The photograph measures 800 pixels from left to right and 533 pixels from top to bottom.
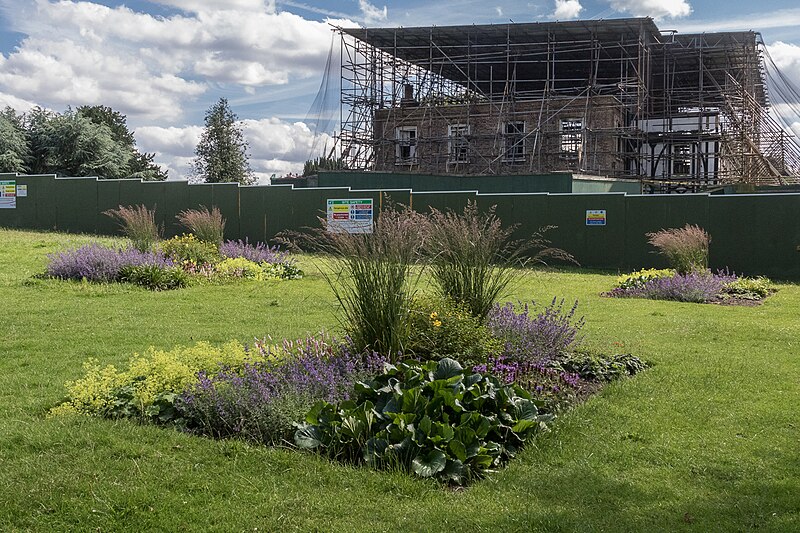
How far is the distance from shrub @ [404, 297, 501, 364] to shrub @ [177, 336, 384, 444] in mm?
484

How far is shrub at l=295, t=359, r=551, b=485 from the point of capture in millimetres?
4074

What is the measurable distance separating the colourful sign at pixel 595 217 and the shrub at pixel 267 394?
13.7m

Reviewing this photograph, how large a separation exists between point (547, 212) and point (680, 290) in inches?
272

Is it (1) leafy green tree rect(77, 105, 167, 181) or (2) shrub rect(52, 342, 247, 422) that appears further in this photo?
(1) leafy green tree rect(77, 105, 167, 181)

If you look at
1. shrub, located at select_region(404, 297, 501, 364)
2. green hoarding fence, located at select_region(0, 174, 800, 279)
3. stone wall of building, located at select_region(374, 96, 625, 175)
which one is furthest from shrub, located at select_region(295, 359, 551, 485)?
stone wall of building, located at select_region(374, 96, 625, 175)

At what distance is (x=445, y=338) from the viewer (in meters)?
5.75

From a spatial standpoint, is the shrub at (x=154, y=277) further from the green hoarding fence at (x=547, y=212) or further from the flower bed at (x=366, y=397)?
the flower bed at (x=366, y=397)

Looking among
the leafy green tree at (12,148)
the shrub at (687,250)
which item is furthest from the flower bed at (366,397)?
the leafy green tree at (12,148)

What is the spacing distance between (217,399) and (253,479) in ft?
3.19

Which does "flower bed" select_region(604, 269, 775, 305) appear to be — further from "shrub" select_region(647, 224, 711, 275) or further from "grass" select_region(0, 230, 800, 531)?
"grass" select_region(0, 230, 800, 531)

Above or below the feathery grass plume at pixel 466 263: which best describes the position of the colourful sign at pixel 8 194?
above

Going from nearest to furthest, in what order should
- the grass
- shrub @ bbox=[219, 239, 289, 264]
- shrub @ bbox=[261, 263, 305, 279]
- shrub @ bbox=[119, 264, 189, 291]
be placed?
the grass → shrub @ bbox=[119, 264, 189, 291] → shrub @ bbox=[261, 263, 305, 279] → shrub @ bbox=[219, 239, 289, 264]

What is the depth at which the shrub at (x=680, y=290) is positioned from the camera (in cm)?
1195

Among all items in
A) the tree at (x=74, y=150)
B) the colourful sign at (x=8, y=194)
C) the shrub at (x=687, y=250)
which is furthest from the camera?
the tree at (x=74, y=150)
